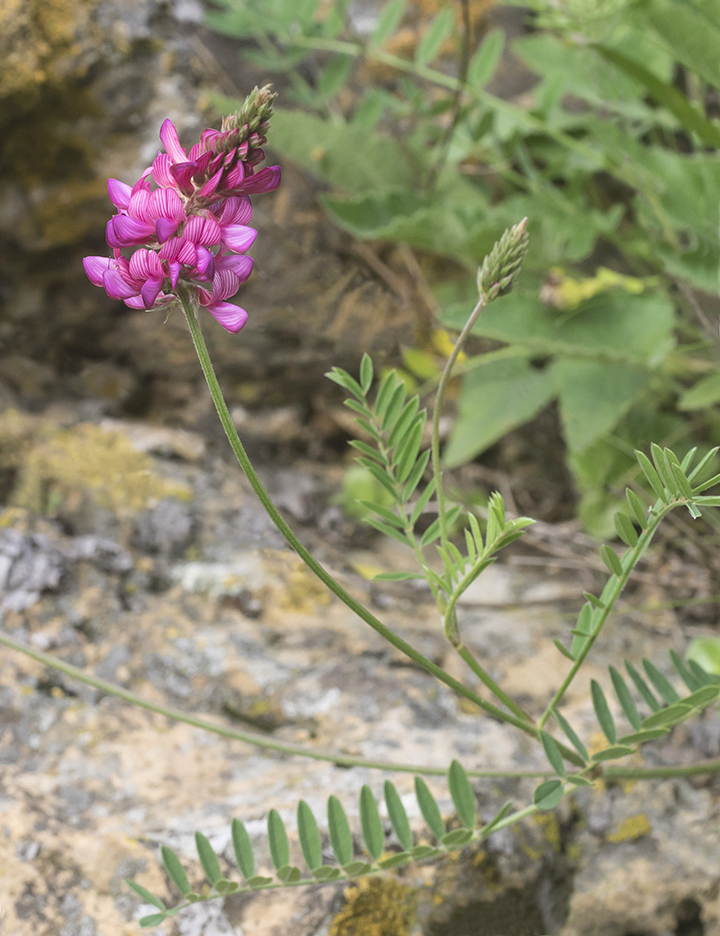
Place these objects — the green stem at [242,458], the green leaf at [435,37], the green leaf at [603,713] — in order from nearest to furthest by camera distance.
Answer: the green stem at [242,458]
the green leaf at [603,713]
the green leaf at [435,37]

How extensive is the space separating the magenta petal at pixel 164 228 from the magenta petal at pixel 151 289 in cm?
3

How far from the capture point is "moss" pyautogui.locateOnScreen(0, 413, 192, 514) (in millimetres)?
1396

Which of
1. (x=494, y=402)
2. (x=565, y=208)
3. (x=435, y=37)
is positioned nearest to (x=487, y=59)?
(x=435, y=37)

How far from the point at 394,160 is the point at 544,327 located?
0.58 metres

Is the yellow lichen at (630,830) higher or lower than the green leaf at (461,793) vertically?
lower

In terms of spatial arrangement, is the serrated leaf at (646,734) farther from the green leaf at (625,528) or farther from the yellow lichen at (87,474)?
the yellow lichen at (87,474)

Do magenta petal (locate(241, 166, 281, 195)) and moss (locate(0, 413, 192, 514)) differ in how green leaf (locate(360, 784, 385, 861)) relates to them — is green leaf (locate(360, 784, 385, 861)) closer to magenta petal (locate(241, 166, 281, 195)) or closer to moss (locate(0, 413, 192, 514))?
magenta petal (locate(241, 166, 281, 195))

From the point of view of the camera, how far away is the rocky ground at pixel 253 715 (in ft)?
2.75

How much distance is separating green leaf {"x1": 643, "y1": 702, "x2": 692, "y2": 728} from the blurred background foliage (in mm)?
635

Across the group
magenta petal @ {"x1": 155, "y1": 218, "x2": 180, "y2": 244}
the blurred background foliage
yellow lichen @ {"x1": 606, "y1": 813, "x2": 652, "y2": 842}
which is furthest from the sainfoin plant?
the blurred background foliage

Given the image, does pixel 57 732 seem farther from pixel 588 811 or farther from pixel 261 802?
pixel 588 811

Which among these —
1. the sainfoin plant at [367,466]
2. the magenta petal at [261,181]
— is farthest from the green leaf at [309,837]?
the magenta petal at [261,181]

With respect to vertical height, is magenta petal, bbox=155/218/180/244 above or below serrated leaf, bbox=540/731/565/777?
above

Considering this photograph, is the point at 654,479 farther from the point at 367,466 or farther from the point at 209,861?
the point at 209,861
